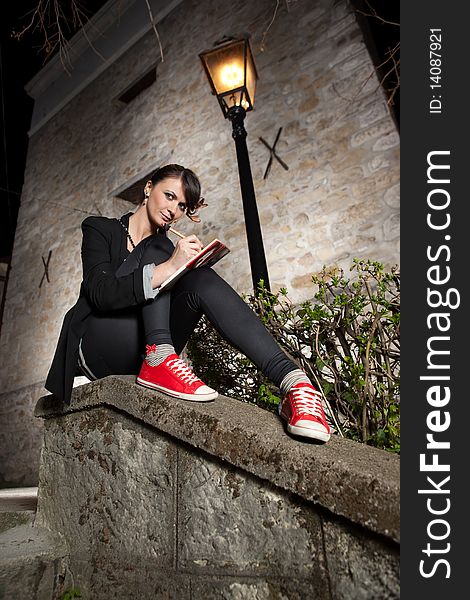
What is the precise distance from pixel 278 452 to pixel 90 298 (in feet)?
2.83

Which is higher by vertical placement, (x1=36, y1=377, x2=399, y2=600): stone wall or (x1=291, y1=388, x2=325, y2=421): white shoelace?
(x1=291, y1=388, x2=325, y2=421): white shoelace

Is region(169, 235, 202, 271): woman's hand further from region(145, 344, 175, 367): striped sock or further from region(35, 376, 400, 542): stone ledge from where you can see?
region(35, 376, 400, 542): stone ledge

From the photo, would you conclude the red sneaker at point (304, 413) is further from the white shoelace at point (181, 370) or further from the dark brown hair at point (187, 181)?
the dark brown hair at point (187, 181)

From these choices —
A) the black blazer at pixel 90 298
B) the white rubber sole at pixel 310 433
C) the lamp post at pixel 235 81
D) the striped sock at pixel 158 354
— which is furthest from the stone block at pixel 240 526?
the lamp post at pixel 235 81

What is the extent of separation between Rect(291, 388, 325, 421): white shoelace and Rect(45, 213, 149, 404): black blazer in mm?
585

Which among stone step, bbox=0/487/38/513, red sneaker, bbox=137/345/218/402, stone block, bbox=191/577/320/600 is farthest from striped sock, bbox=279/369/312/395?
stone step, bbox=0/487/38/513

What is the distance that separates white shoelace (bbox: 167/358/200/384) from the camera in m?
1.21

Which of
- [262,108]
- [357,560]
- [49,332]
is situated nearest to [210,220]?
[262,108]

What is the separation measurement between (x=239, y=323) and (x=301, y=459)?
20.8 inches

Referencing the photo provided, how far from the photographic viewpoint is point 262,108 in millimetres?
4727

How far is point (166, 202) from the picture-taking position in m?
1.81

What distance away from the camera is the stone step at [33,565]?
1.05 metres

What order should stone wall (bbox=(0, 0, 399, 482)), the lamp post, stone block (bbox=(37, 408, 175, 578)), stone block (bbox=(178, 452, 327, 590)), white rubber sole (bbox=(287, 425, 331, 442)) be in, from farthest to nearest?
1. stone wall (bbox=(0, 0, 399, 482))
2. the lamp post
3. stone block (bbox=(37, 408, 175, 578))
4. white rubber sole (bbox=(287, 425, 331, 442))
5. stone block (bbox=(178, 452, 327, 590))

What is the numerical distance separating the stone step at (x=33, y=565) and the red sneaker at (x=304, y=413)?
0.80 metres
